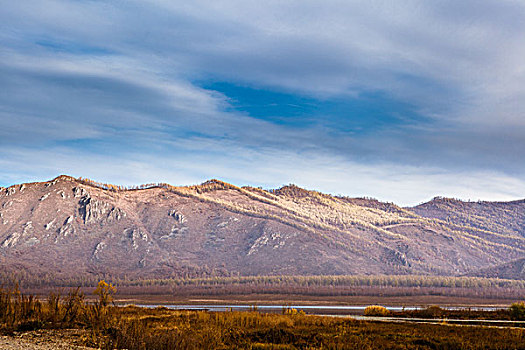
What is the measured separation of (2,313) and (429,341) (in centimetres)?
2334

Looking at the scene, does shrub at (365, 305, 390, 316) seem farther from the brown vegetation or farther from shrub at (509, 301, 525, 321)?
the brown vegetation

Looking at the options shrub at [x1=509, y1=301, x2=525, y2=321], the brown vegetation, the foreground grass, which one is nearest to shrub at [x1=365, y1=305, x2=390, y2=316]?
shrub at [x1=509, y1=301, x2=525, y2=321]

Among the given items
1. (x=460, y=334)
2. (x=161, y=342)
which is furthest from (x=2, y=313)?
(x=460, y=334)

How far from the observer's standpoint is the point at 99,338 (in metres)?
27.1

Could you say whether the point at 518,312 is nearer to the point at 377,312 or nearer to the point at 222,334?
the point at 377,312

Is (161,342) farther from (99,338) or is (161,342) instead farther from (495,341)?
(495,341)

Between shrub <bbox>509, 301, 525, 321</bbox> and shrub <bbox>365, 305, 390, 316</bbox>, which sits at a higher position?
shrub <bbox>509, 301, 525, 321</bbox>

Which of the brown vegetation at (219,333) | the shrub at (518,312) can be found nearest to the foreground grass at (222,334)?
the brown vegetation at (219,333)

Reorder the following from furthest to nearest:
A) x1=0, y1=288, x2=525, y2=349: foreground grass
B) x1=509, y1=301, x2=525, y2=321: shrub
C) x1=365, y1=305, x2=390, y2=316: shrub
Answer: x1=365, y1=305, x2=390, y2=316: shrub < x1=509, y1=301, x2=525, y2=321: shrub < x1=0, y1=288, x2=525, y2=349: foreground grass

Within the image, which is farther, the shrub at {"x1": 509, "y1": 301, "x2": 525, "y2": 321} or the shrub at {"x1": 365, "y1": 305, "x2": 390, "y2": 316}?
the shrub at {"x1": 365, "y1": 305, "x2": 390, "y2": 316}

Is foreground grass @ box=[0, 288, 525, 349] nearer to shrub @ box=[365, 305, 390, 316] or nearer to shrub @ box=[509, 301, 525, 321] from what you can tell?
shrub @ box=[509, 301, 525, 321]

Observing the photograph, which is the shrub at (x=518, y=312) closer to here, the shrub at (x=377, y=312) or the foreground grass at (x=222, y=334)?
the shrub at (x=377, y=312)

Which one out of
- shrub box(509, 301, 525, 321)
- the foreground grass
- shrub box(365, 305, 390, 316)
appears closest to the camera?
the foreground grass

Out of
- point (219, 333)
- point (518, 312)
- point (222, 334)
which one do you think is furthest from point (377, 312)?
point (219, 333)
